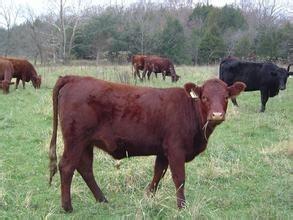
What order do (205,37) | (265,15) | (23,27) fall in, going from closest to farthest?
1. (205,37)
2. (23,27)
3. (265,15)

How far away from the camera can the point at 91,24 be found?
44.6m

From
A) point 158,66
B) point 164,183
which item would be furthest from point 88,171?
point 158,66

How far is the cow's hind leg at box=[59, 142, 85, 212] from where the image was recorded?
4895 mm

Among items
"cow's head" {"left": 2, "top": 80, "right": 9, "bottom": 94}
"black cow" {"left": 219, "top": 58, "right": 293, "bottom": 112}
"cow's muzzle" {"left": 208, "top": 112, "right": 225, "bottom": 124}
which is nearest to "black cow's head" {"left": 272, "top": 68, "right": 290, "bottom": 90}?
"black cow" {"left": 219, "top": 58, "right": 293, "bottom": 112}

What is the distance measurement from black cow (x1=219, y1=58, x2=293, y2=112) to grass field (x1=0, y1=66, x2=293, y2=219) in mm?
4727

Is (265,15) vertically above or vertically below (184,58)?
above

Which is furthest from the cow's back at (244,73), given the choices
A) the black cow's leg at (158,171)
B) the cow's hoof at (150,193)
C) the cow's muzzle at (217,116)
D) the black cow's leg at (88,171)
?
the cow's muzzle at (217,116)

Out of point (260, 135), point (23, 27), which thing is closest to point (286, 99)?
point (260, 135)

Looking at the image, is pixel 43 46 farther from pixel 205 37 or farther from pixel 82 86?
pixel 82 86

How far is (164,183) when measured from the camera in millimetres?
5730

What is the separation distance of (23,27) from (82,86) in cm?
5054

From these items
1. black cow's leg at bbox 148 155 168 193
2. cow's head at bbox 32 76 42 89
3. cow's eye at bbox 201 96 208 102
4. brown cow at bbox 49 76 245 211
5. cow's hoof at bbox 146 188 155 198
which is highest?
cow's eye at bbox 201 96 208 102

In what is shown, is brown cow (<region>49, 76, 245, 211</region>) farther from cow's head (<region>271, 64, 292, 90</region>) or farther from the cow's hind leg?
cow's head (<region>271, 64, 292, 90</region>)

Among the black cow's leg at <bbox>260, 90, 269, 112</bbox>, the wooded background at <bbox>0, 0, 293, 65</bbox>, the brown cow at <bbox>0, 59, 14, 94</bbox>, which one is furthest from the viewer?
the wooded background at <bbox>0, 0, 293, 65</bbox>
